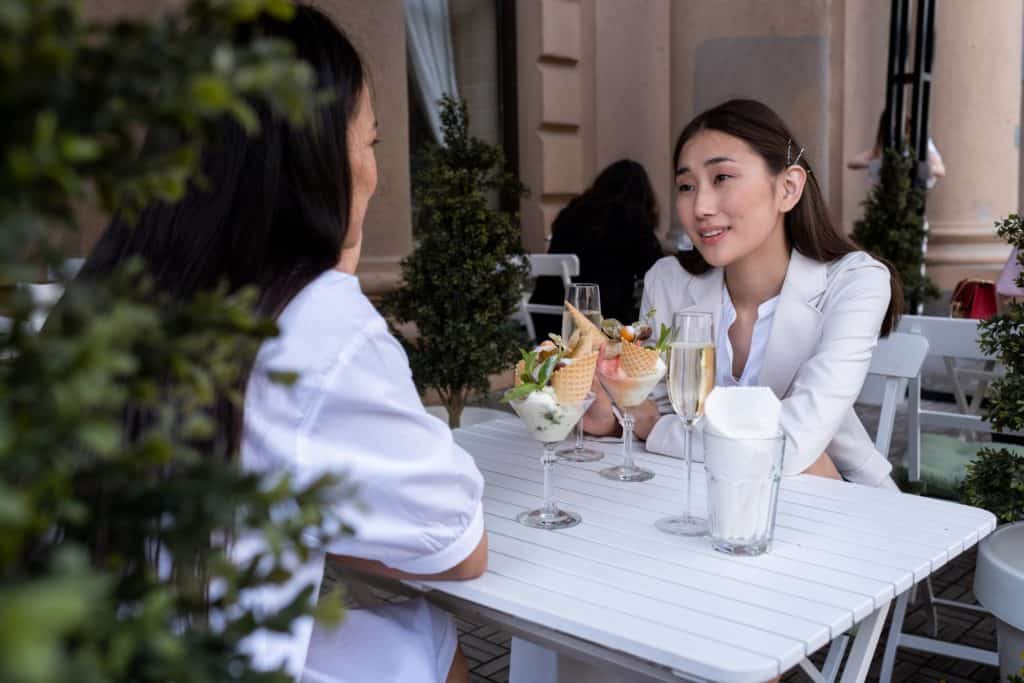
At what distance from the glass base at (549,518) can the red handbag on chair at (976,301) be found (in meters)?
4.08

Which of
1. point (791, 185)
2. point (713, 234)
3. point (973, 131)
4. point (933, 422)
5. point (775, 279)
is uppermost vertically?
point (973, 131)

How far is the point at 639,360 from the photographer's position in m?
1.78

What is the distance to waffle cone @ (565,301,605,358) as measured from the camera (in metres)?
1.65

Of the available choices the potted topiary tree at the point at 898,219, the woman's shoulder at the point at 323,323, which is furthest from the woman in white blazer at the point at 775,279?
the potted topiary tree at the point at 898,219

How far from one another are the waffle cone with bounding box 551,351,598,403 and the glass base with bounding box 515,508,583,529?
0.19 metres

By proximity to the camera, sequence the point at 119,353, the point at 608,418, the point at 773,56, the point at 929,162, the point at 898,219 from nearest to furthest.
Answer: the point at 119,353, the point at 608,418, the point at 773,56, the point at 898,219, the point at 929,162

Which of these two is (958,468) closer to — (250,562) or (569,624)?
(569,624)

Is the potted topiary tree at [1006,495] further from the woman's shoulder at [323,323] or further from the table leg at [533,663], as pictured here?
the woman's shoulder at [323,323]

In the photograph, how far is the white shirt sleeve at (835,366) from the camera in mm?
1961

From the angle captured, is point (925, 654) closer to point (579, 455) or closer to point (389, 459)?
point (579, 455)

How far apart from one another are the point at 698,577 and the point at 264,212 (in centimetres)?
76

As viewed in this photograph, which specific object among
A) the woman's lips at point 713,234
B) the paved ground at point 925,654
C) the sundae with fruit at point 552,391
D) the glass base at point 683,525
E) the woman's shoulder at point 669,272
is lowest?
the paved ground at point 925,654

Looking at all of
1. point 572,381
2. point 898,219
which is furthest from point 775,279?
point 898,219

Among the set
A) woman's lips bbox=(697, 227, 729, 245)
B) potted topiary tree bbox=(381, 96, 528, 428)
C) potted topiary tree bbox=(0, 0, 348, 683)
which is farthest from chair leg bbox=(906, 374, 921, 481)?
potted topiary tree bbox=(0, 0, 348, 683)
